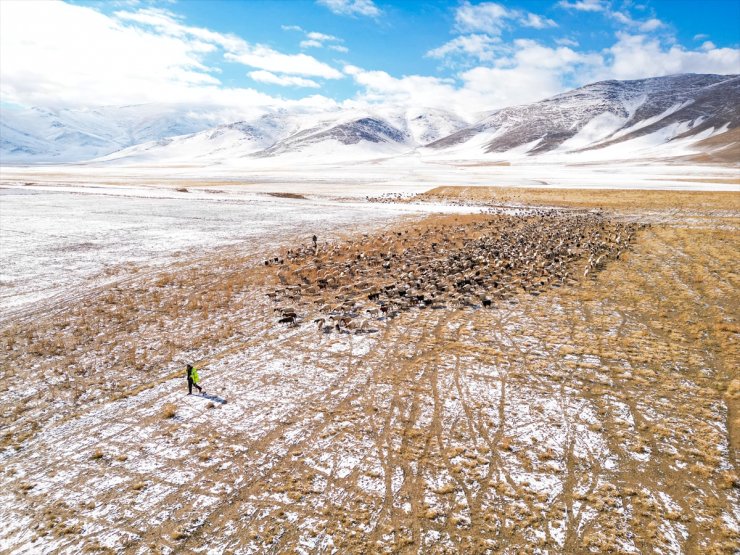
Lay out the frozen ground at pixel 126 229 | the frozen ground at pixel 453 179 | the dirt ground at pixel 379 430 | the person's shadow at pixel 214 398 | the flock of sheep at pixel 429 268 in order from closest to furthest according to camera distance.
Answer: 1. the dirt ground at pixel 379 430
2. the person's shadow at pixel 214 398
3. the flock of sheep at pixel 429 268
4. the frozen ground at pixel 126 229
5. the frozen ground at pixel 453 179

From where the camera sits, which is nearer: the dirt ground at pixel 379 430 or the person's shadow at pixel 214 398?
the dirt ground at pixel 379 430

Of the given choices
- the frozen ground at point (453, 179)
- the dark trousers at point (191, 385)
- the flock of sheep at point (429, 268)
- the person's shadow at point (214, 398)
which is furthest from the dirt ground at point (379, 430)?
the frozen ground at point (453, 179)

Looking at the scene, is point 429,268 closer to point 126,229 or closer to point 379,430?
point 379,430

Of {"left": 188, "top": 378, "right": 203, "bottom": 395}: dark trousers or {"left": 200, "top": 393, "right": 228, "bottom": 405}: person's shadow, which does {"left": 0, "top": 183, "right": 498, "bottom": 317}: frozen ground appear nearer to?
{"left": 188, "top": 378, "right": 203, "bottom": 395}: dark trousers

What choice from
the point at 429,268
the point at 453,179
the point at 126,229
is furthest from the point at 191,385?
the point at 453,179

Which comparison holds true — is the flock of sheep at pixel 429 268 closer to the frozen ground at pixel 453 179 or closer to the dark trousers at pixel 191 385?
the dark trousers at pixel 191 385

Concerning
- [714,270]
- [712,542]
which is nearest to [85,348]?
[712,542]
